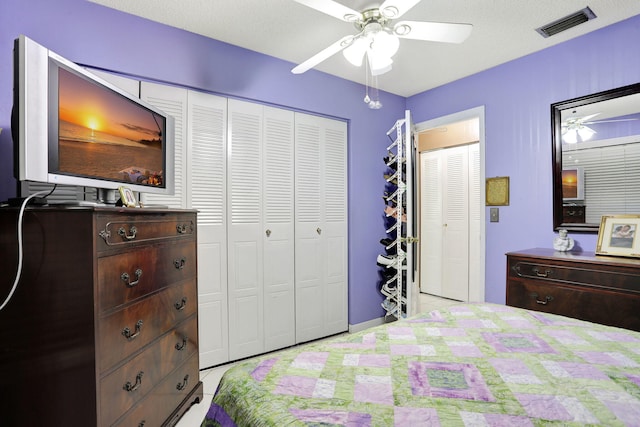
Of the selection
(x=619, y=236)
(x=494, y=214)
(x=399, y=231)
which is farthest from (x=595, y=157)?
(x=399, y=231)

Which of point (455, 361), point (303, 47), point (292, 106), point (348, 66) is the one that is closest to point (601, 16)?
point (348, 66)

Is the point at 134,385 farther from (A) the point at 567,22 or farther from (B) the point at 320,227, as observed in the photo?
(A) the point at 567,22

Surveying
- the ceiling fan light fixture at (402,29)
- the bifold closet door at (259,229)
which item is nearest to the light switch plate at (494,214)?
the bifold closet door at (259,229)

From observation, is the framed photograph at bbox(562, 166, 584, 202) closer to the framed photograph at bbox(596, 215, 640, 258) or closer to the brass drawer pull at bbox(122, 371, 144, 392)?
the framed photograph at bbox(596, 215, 640, 258)

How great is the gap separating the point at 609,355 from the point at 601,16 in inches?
92.1

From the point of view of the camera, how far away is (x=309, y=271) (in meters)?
3.14

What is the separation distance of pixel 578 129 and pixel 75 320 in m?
3.39

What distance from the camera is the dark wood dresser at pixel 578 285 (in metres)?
2.02

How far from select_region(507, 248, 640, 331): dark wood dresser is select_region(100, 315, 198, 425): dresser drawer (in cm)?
234

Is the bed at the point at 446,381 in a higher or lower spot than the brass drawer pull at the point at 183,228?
lower

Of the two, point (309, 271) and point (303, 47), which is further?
point (309, 271)

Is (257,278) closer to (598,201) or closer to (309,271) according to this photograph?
(309,271)

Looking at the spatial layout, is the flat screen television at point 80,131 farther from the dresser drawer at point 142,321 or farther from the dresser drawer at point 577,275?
the dresser drawer at point 577,275

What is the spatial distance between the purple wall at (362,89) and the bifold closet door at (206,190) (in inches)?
6.3
